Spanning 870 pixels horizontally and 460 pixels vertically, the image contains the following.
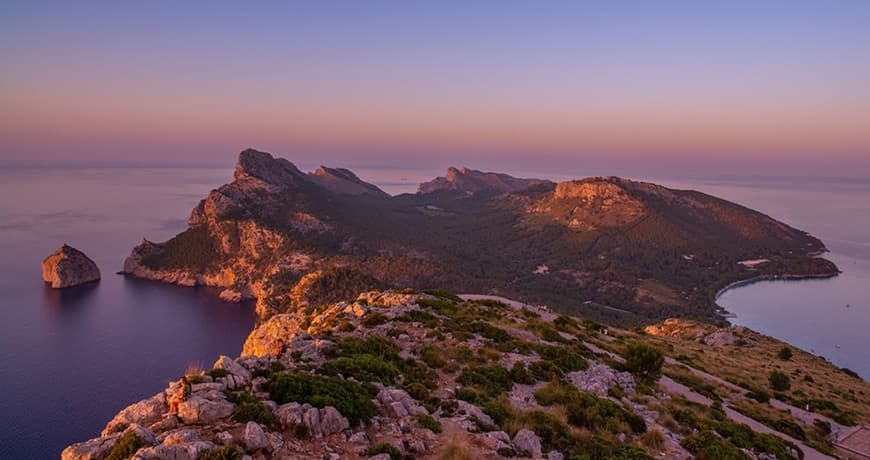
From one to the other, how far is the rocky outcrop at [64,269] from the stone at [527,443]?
232808mm

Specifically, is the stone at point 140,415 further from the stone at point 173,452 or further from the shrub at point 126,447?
the stone at point 173,452

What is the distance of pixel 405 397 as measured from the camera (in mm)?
17672

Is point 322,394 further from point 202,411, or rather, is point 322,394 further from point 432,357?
point 432,357

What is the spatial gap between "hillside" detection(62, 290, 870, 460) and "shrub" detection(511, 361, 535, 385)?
0.06 meters

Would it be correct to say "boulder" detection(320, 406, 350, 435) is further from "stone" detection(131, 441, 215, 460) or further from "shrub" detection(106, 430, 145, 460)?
"shrub" detection(106, 430, 145, 460)

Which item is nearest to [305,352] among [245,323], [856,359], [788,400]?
[788,400]

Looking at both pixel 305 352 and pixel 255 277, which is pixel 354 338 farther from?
pixel 255 277

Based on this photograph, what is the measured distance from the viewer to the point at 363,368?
778 inches

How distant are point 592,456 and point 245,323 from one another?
167 metres

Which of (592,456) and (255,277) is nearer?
(592,456)

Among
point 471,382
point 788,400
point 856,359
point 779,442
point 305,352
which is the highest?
point 305,352

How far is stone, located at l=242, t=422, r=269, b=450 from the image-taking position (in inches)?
467

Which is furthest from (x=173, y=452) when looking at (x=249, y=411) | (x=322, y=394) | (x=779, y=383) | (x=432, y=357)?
(x=779, y=383)

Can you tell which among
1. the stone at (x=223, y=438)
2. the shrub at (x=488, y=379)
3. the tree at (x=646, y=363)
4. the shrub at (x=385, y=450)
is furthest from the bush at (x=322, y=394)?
the tree at (x=646, y=363)
